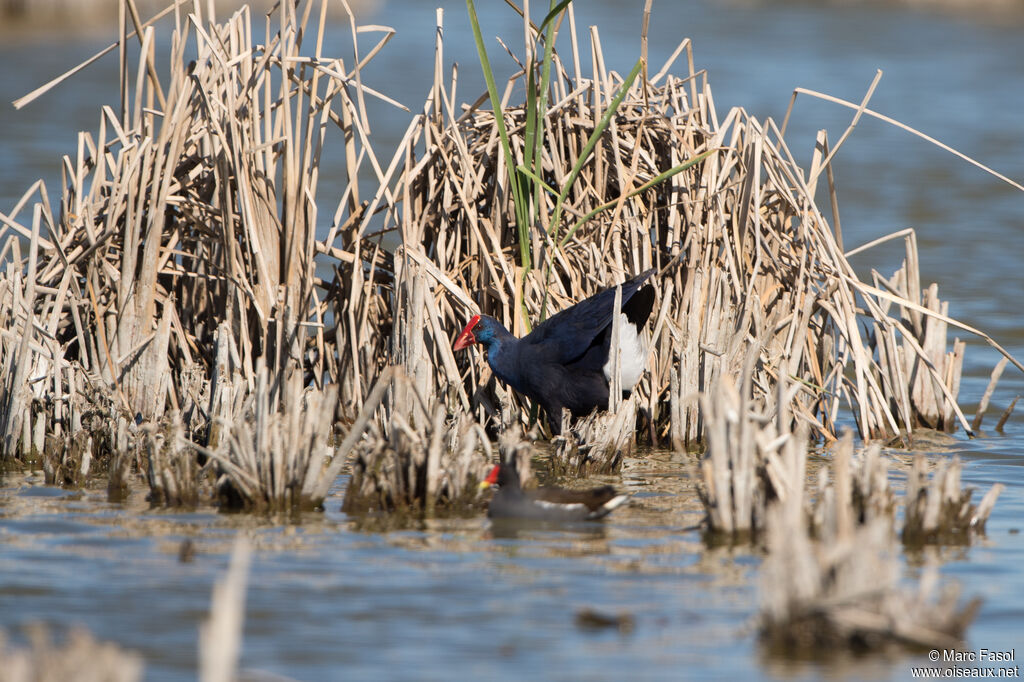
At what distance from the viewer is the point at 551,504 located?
179 inches

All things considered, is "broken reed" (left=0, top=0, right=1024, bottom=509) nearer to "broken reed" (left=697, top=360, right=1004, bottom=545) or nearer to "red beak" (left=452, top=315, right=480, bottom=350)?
"red beak" (left=452, top=315, right=480, bottom=350)

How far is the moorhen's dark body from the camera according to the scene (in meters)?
4.52

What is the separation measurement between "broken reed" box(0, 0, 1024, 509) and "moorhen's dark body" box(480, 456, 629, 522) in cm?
107

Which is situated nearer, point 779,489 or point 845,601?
point 845,601

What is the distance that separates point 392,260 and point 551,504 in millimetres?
1876

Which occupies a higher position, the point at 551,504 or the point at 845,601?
the point at 551,504

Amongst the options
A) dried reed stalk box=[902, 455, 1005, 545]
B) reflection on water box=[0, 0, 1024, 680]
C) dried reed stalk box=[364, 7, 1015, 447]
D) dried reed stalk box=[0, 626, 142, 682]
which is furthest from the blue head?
dried reed stalk box=[0, 626, 142, 682]

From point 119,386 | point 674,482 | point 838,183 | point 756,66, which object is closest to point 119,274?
point 119,386

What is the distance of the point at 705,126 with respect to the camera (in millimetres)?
6012

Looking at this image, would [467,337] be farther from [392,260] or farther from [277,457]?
[277,457]

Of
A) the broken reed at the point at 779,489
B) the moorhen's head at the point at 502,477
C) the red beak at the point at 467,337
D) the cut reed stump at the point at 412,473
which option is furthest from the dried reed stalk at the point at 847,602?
the red beak at the point at 467,337

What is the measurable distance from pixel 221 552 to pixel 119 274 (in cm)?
191

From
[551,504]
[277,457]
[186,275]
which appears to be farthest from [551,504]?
[186,275]

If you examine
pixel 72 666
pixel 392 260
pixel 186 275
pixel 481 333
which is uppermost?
pixel 392 260
